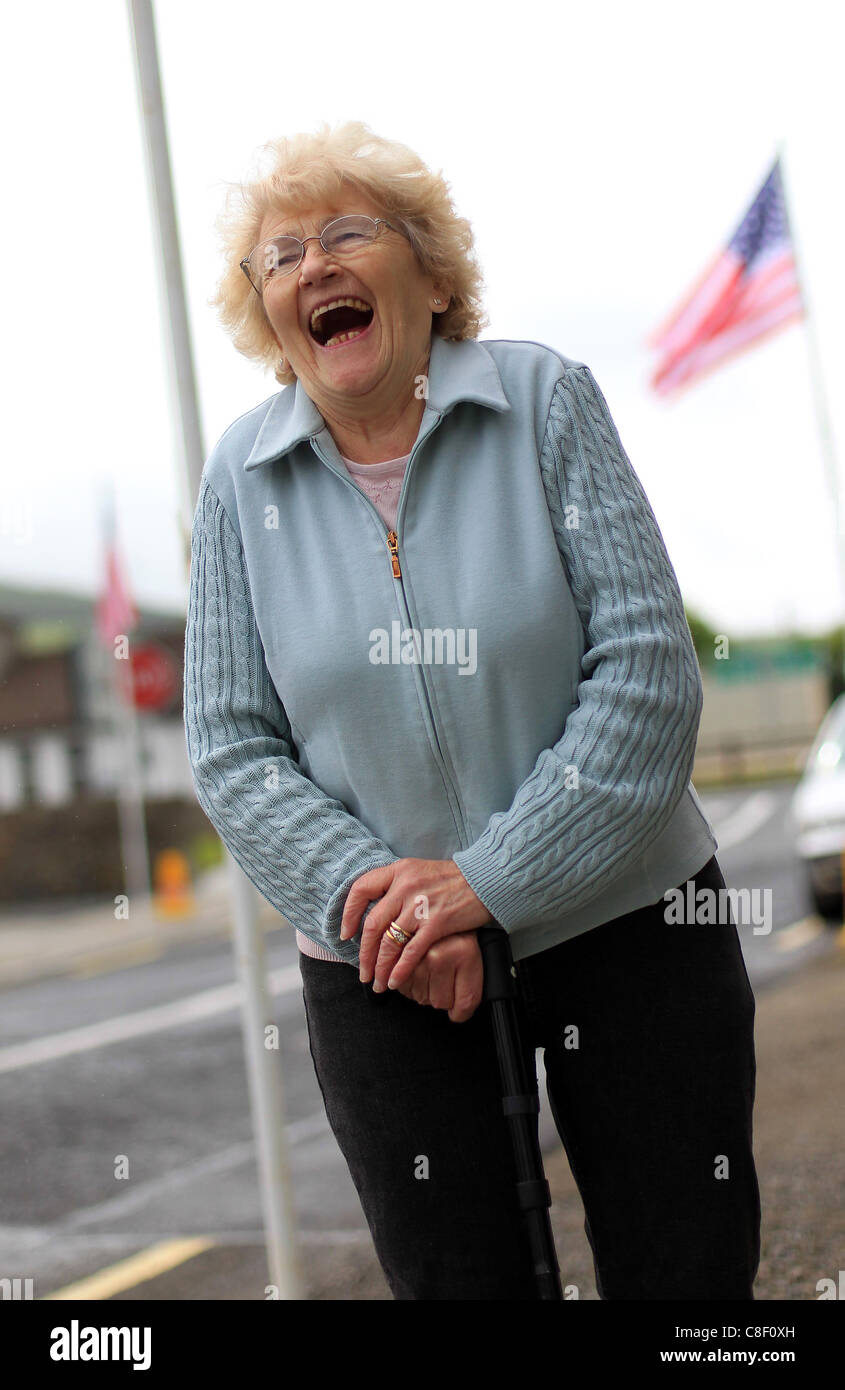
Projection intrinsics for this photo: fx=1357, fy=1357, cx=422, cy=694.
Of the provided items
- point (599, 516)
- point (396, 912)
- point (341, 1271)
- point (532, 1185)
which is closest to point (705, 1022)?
point (532, 1185)

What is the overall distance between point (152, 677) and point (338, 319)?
14782 millimetres

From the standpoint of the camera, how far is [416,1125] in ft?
5.09

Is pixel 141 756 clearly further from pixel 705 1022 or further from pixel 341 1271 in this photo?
pixel 705 1022

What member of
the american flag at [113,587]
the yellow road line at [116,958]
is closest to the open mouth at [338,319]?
the yellow road line at [116,958]

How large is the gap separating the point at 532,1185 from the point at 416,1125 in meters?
0.15

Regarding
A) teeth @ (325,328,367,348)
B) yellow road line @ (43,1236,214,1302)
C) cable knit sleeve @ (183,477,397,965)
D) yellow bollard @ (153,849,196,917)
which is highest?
yellow bollard @ (153,849,196,917)

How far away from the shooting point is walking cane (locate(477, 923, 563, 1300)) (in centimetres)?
152

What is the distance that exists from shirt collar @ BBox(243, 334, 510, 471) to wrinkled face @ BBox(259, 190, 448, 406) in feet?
0.09

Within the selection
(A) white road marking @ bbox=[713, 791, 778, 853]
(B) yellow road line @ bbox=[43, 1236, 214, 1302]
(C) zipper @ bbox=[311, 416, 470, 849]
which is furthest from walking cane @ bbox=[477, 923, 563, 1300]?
(A) white road marking @ bbox=[713, 791, 778, 853]

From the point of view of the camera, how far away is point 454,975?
151 cm

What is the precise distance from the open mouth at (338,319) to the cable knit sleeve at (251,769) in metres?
0.23

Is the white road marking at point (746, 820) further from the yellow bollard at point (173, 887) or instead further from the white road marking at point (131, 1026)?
the white road marking at point (131, 1026)

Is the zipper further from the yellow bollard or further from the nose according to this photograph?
the yellow bollard

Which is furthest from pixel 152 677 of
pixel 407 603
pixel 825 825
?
pixel 407 603
